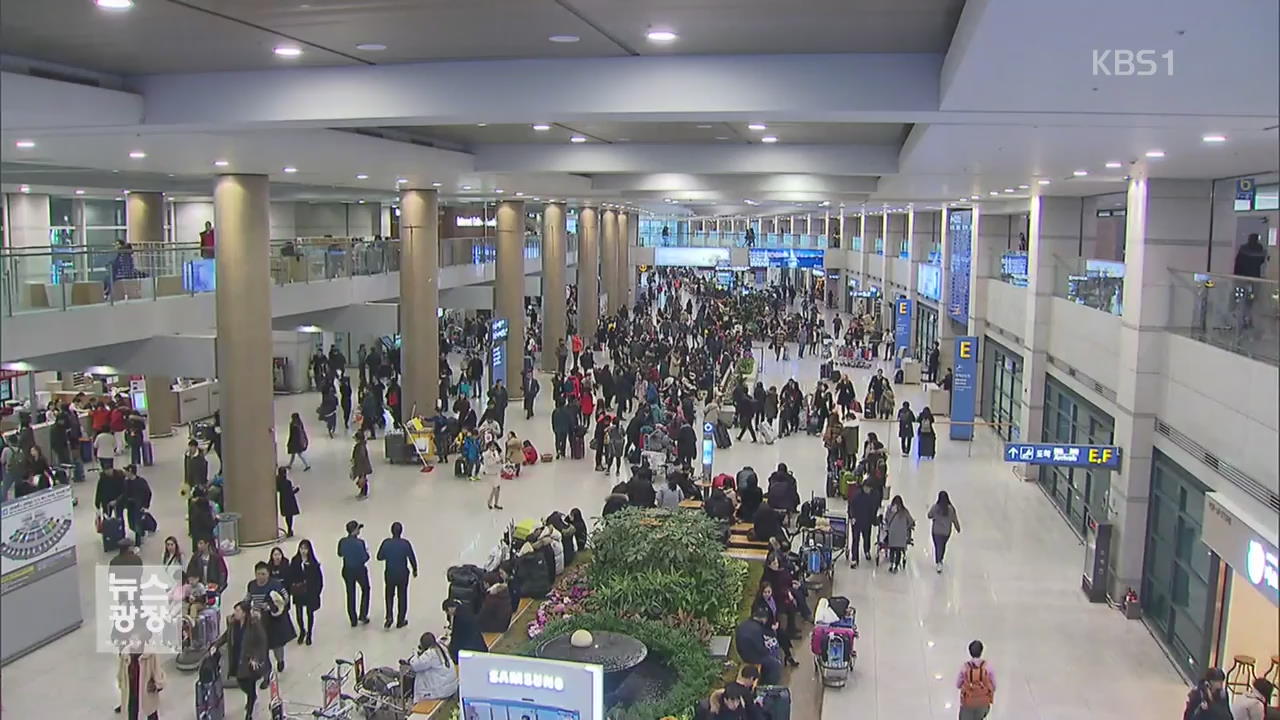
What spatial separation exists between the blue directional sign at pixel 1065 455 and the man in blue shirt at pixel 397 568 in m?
6.82

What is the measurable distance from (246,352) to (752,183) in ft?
36.5

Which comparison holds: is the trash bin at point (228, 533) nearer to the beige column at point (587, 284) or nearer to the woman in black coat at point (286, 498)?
the woman in black coat at point (286, 498)

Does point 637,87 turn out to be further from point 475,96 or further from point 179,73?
point 179,73

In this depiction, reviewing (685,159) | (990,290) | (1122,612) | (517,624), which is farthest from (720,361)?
(517,624)

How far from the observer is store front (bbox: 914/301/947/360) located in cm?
3528

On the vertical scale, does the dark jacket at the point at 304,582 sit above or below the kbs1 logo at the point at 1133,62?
below

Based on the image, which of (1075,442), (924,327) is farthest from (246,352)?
(924,327)

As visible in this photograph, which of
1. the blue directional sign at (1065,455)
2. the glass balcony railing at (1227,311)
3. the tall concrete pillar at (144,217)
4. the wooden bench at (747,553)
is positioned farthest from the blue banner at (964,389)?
the tall concrete pillar at (144,217)

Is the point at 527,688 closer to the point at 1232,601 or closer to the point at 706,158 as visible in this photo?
the point at 1232,601

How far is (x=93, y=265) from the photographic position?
48.6 ft

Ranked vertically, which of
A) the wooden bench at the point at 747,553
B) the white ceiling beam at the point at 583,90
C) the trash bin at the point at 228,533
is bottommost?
the trash bin at the point at 228,533

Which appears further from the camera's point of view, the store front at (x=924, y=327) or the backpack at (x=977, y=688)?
the store front at (x=924, y=327)

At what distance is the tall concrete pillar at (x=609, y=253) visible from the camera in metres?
47.2

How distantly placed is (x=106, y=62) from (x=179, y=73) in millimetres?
680
